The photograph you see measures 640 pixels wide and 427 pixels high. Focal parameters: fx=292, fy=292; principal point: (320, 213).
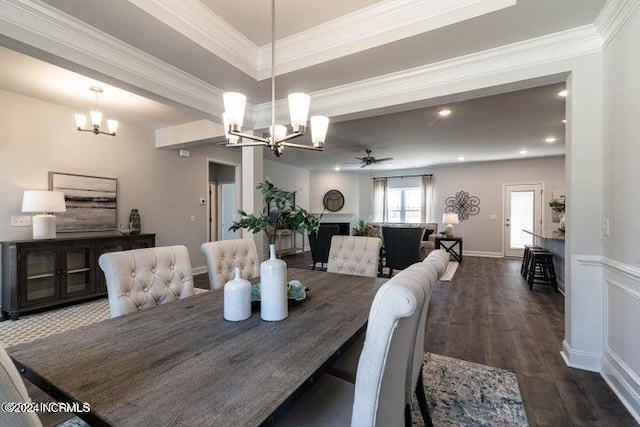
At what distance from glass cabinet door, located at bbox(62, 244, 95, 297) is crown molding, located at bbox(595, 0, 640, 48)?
18.1ft

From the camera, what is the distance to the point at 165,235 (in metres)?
5.02

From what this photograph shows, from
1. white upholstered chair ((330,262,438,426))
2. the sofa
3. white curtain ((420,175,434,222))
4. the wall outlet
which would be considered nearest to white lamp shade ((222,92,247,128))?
white upholstered chair ((330,262,438,426))

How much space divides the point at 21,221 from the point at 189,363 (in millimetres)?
4050

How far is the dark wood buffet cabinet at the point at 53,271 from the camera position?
10.6ft

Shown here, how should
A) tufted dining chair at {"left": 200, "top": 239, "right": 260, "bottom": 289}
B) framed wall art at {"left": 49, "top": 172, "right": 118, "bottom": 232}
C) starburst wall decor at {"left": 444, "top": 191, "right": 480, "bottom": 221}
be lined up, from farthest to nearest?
starburst wall decor at {"left": 444, "top": 191, "right": 480, "bottom": 221} → framed wall art at {"left": 49, "top": 172, "right": 118, "bottom": 232} → tufted dining chair at {"left": 200, "top": 239, "right": 260, "bottom": 289}

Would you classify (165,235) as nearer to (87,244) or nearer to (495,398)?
(87,244)

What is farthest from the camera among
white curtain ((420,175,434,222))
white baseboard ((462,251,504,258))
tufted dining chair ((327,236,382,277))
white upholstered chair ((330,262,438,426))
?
white curtain ((420,175,434,222))

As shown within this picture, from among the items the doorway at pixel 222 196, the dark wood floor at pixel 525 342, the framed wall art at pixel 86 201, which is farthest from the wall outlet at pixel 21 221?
the dark wood floor at pixel 525 342

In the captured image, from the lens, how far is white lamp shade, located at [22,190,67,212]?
10.8 feet

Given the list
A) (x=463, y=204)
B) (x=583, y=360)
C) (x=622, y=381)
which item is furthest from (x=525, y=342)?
(x=463, y=204)

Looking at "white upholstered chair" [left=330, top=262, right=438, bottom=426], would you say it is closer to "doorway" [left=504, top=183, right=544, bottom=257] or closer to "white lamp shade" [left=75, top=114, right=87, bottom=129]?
"white lamp shade" [left=75, top=114, right=87, bottom=129]

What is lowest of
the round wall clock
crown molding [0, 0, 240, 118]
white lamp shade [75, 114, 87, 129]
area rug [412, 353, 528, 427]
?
area rug [412, 353, 528, 427]

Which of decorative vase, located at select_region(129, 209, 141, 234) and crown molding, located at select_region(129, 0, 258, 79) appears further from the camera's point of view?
decorative vase, located at select_region(129, 209, 141, 234)

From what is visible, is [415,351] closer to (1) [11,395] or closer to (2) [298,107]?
(1) [11,395]
